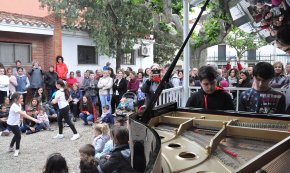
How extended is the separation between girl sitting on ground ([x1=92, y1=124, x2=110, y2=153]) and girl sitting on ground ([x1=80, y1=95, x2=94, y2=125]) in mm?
4241

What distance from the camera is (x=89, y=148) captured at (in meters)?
4.55

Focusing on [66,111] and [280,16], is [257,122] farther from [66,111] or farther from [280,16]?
[66,111]

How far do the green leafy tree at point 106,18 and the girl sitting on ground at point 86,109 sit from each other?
12.9ft

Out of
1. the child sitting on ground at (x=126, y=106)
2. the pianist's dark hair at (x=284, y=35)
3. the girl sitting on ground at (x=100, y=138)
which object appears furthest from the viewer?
the child sitting on ground at (x=126, y=106)

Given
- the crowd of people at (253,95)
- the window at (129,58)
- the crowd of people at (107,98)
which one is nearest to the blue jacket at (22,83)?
the crowd of people at (107,98)

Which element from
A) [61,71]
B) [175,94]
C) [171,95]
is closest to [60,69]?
[61,71]

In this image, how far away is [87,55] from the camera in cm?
1536

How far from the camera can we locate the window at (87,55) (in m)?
15.0

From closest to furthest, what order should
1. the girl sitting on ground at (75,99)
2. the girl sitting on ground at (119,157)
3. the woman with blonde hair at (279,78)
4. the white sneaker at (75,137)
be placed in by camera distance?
the girl sitting on ground at (119,157) < the woman with blonde hair at (279,78) < the white sneaker at (75,137) < the girl sitting on ground at (75,99)

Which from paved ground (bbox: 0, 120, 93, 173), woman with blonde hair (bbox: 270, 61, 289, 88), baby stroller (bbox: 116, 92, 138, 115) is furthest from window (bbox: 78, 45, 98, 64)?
woman with blonde hair (bbox: 270, 61, 289, 88)

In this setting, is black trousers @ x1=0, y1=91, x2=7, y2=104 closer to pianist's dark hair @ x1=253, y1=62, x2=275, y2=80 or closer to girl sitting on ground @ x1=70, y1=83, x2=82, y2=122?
girl sitting on ground @ x1=70, y1=83, x2=82, y2=122

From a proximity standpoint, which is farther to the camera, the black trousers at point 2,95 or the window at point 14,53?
the window at point 14,53

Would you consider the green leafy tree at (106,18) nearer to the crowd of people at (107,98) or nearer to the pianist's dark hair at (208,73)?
the crowd of people at (107,98)

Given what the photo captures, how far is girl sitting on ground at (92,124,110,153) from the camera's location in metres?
5.62
